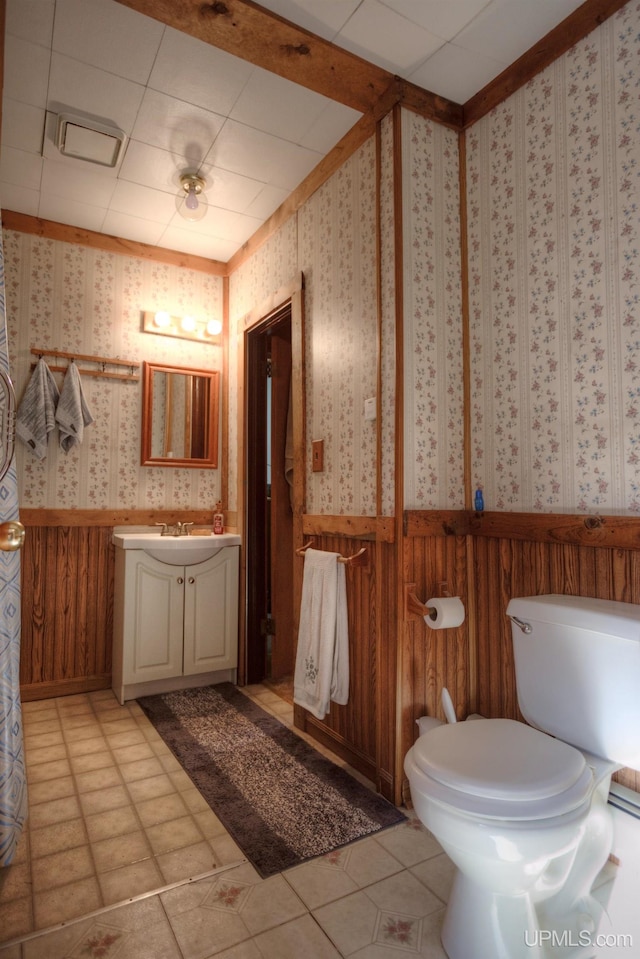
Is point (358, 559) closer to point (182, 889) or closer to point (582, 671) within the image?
point (582, 671)

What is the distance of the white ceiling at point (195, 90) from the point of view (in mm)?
1794

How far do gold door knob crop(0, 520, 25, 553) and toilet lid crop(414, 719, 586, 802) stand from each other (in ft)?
3.45

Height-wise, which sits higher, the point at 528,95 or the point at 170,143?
the point at 170,143

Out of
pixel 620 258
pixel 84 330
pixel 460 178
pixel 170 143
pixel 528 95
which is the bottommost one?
pixel 620 258

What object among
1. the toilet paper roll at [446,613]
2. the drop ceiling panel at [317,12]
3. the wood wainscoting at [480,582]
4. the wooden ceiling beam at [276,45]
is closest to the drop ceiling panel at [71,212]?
the wooden ceiling beam at [276,45]

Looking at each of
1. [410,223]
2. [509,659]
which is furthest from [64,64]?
[509,659]

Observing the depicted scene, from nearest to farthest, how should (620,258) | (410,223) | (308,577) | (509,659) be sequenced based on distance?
(620,258) < (509,659) < (410,223) < (308,577)

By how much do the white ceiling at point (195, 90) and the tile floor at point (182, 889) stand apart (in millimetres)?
2597

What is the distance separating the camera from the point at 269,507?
3.43 meters

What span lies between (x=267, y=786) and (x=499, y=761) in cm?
105

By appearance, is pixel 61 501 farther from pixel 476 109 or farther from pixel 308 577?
pixel 476 109

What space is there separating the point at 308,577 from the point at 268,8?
2018mm

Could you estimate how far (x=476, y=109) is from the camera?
83.5 inches

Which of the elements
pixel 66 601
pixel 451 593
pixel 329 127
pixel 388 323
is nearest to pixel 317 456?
pixel 388 323
